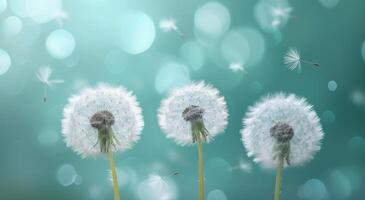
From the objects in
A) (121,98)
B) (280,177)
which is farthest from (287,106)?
(121,98)

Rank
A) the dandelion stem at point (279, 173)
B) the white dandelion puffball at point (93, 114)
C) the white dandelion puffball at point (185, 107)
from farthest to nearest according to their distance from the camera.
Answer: the white dandelion puffball at point (185, 107) < the white dandelion puffball at point (93, 114) < the dandelion stem at point (279, 173)

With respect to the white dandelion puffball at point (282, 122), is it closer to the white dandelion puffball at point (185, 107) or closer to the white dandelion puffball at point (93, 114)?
the white dandelion puffball at point (185, 107)

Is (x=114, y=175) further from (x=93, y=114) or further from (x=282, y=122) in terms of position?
(x=282, y=122)

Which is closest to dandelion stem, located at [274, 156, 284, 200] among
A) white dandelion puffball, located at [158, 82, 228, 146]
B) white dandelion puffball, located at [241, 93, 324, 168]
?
white dandelion puffball, located at [241, 93, 324, 168]

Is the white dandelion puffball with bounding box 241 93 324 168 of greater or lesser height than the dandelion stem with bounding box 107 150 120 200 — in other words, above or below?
above

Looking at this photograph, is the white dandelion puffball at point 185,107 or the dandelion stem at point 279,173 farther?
the white dandelion puffball at point 185,107

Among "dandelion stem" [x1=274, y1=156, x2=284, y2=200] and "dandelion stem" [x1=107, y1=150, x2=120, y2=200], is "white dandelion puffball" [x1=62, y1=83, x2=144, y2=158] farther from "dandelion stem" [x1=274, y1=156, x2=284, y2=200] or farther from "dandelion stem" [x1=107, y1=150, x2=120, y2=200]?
"dandelion stem" [x1=274, y1=156, x2=284, y2=200]

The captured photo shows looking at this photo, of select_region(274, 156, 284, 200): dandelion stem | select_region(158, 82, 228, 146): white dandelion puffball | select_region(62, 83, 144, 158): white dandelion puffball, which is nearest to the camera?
select_region(274, 156, 284, 200): dandelion stem

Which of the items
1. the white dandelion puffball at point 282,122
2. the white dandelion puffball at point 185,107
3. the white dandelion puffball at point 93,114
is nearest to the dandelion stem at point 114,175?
the white dandelion puffball at point 93,114
